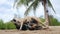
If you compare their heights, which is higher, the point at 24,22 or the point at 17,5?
the point at 17,5

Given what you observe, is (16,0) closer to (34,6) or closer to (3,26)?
(34,6)

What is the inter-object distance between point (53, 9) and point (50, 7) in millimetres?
341

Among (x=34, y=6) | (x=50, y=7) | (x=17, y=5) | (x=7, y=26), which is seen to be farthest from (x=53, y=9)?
(x=7, y=26)

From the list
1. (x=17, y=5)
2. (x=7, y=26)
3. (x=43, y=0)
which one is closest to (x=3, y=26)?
(x=7, y=26)

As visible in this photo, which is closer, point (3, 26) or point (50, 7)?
point (50, 7)

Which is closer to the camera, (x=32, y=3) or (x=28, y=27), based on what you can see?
(x=28, y=27)

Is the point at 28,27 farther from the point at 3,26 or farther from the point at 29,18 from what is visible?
the point at 3,26

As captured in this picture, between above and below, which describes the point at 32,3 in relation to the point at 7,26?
above

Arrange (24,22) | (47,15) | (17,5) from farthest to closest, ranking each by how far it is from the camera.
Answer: (47,15) < (17,5) < (24,22)

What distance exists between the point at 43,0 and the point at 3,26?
3.68 m

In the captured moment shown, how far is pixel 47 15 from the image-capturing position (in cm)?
1620

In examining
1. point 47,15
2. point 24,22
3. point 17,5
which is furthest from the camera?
point 47,15

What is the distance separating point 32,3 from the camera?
51.1 ft

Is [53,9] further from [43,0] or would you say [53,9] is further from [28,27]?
[28,27]
